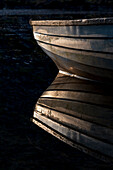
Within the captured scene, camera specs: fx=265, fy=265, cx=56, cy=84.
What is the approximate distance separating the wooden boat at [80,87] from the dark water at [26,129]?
0.20m

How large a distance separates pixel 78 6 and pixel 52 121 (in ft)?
138

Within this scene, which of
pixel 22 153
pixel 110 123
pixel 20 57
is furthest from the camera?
pixel 20 57

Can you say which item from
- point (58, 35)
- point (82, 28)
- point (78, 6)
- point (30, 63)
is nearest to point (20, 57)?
point (30, 63)

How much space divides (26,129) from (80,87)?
243 centimetres

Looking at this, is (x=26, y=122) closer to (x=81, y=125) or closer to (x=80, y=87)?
(x=81, y=125)

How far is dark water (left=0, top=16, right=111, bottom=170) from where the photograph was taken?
4.22 meters

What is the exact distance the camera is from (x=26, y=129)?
5355mm

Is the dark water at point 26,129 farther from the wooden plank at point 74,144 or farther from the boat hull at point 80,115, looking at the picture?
the boat hull at point 80,115

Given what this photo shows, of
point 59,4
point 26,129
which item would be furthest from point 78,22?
point 59,4

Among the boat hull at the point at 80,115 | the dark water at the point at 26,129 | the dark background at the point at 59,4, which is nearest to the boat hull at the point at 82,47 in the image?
the boat hull at the point at 80,115

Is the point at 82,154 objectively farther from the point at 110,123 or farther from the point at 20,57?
the point at 20,57

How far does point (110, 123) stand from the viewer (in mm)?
5180

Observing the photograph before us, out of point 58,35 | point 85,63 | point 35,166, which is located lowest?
point 35,166

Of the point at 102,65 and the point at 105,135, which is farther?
the point at 102,65
